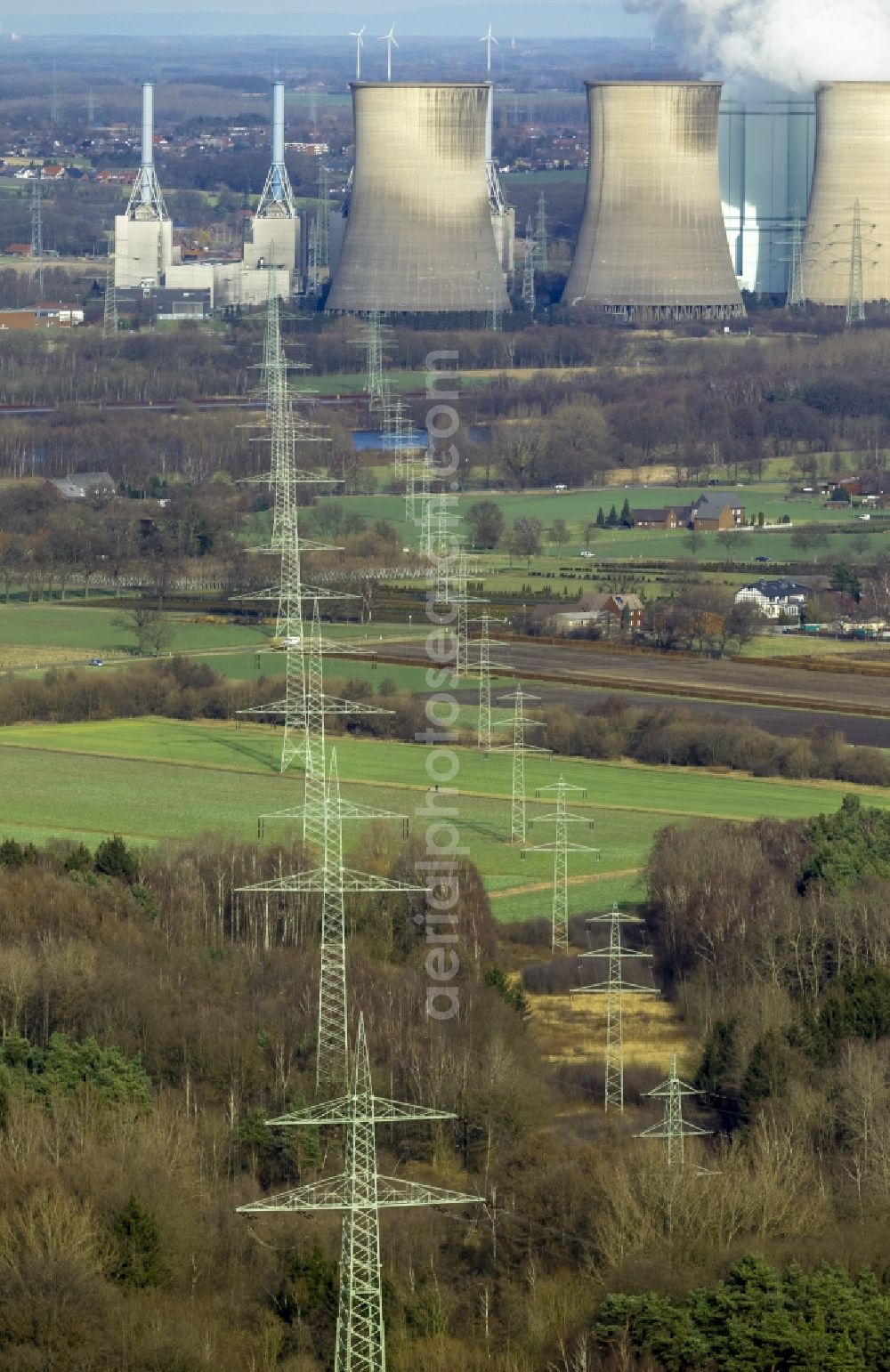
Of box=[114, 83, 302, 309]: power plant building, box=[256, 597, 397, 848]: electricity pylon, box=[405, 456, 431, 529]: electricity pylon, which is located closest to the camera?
box=[256, 597, 397, 848]: electricity pylon

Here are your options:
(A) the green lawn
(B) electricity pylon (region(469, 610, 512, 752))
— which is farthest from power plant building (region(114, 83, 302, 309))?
(B) electricity pylon (region(469, 610, 512, 752))

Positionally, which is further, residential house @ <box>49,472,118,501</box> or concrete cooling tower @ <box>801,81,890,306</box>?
concrete cooling tower @ <box>801,81,890,306</box>

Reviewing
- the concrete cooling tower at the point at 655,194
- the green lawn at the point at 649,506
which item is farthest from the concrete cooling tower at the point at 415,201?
the green lawn at the point at 649,506

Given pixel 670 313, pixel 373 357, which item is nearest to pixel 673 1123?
pixel 373 357

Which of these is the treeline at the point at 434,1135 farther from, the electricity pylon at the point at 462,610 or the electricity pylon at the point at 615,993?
the electricity pylon at the point at 462,610

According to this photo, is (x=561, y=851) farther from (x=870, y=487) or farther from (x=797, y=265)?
(x=797, y=265)

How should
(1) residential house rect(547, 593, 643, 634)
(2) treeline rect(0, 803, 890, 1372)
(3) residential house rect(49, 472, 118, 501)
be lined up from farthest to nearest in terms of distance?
(3) residential house rect(49, 472, 118, 501), (1) residential house rect(547, 593, 643, 634), (2) treeline rect(0, 803, 890, 1372)

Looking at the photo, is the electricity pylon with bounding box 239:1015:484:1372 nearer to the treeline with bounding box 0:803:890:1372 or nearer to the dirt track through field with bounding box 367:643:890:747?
the treeline with bounding box 0:803:890:1372

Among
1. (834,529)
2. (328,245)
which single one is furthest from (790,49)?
(834,529)
